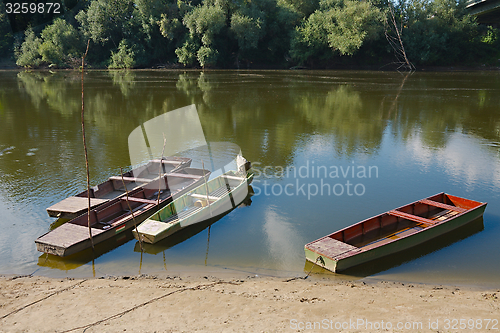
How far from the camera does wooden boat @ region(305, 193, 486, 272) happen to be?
308 inches

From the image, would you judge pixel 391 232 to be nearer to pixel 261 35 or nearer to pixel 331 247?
pixel 331 247

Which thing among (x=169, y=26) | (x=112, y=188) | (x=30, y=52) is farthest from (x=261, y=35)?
(x=112, y=188)

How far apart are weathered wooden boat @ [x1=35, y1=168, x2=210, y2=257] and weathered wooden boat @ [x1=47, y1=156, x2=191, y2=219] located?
0.31 m

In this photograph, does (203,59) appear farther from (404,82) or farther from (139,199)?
(139,199)

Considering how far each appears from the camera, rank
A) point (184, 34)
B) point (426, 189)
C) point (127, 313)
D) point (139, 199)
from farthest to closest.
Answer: point (184, 34)
point (426, 189)
point (139, 199)
point (127, 313)

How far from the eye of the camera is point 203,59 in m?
52.1

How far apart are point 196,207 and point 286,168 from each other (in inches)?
181

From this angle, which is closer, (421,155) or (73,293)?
(73,293)

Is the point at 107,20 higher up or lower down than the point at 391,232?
higher up

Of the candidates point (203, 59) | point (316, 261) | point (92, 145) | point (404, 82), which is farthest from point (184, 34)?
point (316, 261)

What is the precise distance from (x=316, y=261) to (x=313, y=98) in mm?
22640

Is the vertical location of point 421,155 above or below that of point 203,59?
below

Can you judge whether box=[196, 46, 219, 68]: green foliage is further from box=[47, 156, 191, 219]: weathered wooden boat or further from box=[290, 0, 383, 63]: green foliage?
box=[47, 156, 191, 219]: weathered wooden boat

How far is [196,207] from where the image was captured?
10547 mm
